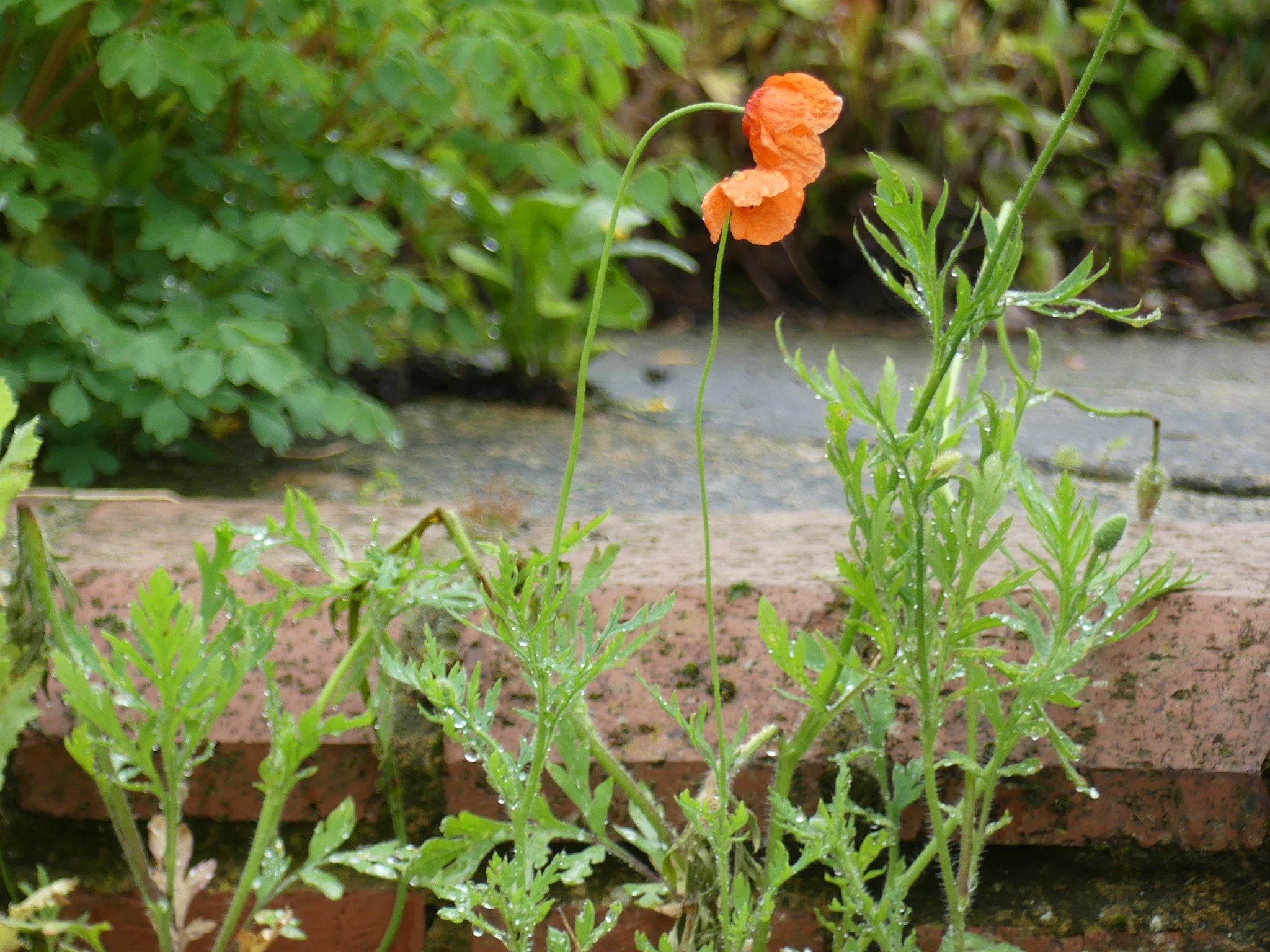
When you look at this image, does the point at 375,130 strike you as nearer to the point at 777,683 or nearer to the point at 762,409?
the point at 762,409

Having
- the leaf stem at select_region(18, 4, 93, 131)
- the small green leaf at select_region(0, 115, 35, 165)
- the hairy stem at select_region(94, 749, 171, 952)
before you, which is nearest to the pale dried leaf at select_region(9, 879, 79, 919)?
the hairy stem at select_region(94, 749, 171, 952)

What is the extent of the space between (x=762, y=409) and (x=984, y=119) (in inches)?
76.9

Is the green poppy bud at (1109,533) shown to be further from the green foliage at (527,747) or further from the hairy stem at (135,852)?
the hairy stem at (135,852)

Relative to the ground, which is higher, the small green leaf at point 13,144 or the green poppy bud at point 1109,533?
the small green leaf at point 13,144

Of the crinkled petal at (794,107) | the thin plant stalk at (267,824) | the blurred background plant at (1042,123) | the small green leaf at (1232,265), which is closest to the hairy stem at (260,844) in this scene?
the thin plant stalk at (267,824)

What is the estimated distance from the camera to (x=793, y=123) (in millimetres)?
708

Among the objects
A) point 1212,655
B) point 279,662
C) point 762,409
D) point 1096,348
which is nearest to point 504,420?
point 762,409

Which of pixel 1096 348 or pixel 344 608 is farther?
pixel 1096 348

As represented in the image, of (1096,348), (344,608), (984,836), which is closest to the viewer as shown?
(984,836)

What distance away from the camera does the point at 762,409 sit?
7.68ft

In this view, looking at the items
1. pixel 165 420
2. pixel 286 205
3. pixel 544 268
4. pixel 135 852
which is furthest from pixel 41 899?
pixel 544 268

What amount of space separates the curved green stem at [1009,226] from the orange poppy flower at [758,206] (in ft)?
0.42

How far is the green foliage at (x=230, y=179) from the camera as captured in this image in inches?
60.3

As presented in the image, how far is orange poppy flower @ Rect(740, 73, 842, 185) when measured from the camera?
0.71m
